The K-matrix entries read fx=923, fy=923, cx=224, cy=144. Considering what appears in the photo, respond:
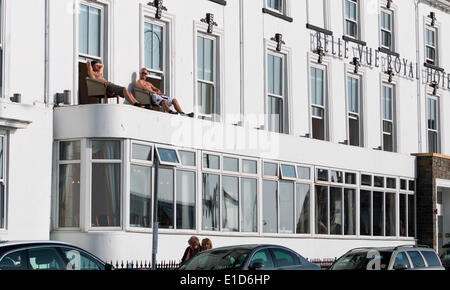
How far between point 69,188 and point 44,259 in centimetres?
937

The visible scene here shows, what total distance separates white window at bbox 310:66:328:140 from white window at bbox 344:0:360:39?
261 centimetres

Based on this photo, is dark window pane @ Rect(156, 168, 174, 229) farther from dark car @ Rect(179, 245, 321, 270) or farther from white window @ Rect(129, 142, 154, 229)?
dark car @ Rect(179, 245, 321, 270)

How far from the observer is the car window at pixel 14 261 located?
1244 centimetres

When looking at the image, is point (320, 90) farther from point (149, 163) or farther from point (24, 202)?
point (24, 202)

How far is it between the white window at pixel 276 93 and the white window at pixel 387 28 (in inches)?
282

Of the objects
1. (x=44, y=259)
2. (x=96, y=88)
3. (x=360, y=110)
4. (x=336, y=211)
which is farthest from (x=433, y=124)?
(x=44, y=259)

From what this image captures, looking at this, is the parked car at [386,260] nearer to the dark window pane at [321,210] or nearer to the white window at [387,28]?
the dark window pane at [321,210]

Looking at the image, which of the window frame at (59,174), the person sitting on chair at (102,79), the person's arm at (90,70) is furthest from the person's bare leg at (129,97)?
the window frame at (59,174)

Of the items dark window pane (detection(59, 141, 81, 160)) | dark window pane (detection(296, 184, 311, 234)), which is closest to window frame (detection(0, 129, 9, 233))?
dark window pane (detection(59, 141, 81, 160))

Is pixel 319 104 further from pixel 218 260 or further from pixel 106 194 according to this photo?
pixel 218 260

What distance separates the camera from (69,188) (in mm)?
22703

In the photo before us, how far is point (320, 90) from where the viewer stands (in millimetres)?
32531

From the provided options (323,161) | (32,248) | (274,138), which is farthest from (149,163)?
(32,248)
